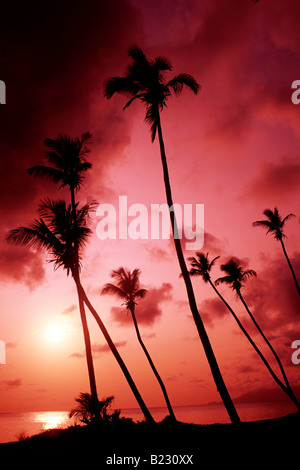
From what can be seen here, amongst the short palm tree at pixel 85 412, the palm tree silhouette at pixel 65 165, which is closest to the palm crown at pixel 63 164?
the palm tree silhouette at pixel 65 165

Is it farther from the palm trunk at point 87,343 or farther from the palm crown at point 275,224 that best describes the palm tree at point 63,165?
the palm crown at point 275,224

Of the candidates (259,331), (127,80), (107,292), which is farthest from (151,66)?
(259,331)

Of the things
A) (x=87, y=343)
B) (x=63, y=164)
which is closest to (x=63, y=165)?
(x=63, y=164)

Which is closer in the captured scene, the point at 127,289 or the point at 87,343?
the point at 87,343

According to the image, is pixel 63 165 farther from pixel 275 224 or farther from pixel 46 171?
pixel 275 224

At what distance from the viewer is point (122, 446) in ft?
32.8

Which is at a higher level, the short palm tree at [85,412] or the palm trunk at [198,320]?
the palm trunk at [198,320]

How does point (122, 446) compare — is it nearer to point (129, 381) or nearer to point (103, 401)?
point (129, 381)

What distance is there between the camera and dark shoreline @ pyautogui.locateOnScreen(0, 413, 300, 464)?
818cm

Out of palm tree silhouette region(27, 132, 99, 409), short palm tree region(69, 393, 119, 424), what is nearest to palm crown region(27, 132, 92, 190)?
palm tree silhouette region(27, 132, 99, 409)

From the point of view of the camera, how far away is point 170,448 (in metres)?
9.32

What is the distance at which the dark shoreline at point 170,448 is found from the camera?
8.18 m

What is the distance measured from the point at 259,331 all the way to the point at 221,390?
68.0 feet
